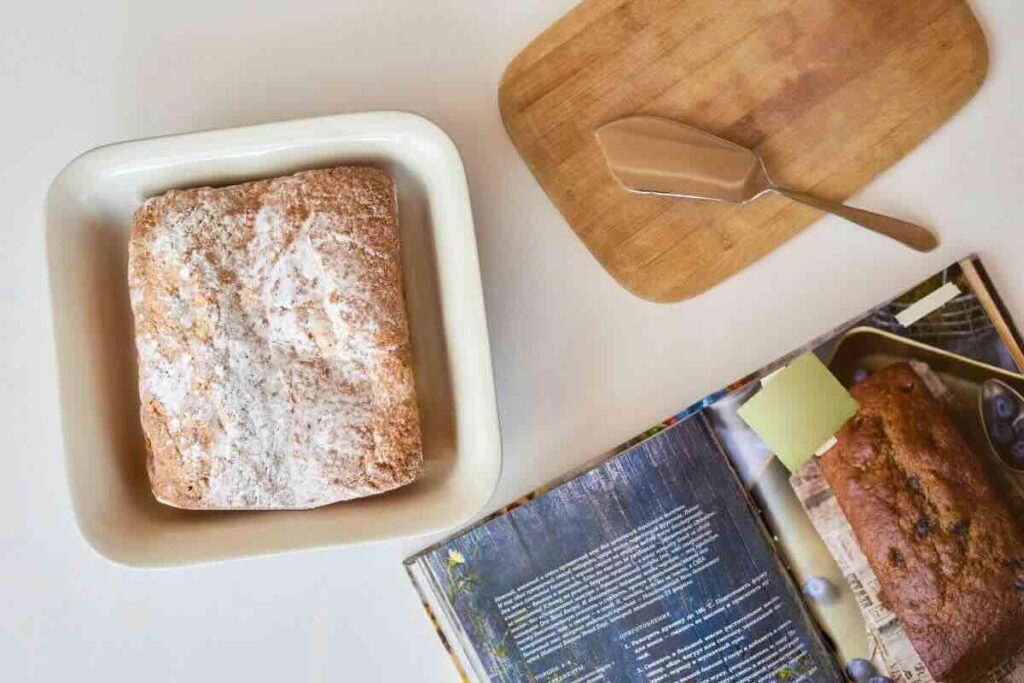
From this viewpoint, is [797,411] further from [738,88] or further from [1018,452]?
[738,88]

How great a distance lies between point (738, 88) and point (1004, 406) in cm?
44

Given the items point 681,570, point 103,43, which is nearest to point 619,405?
point 681,570

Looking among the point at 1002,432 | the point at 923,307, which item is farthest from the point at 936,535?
the point at 923,307

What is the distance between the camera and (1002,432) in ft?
2.82

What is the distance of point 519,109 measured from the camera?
34.6 inches

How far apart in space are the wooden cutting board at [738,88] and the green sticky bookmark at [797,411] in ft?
0.53

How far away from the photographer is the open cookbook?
860mm

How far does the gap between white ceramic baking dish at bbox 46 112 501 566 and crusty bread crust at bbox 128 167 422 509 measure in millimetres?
37

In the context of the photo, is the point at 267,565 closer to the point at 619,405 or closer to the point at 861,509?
the point at 619,405

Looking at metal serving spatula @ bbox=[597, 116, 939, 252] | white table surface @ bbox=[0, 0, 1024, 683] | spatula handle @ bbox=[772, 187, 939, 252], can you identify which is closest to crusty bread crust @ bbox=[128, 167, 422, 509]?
white table surface @ bbox=[0, 0, 1024, 683]

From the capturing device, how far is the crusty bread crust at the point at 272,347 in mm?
741

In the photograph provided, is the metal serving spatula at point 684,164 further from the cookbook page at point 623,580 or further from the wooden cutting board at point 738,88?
the cookbook page at point 623,580

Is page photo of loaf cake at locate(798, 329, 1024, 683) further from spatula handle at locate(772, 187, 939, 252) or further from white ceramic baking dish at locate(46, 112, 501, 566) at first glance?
white ceramic baking dish at locate(46, 112, 501, 566)

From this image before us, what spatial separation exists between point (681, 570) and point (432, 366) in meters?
0.35
